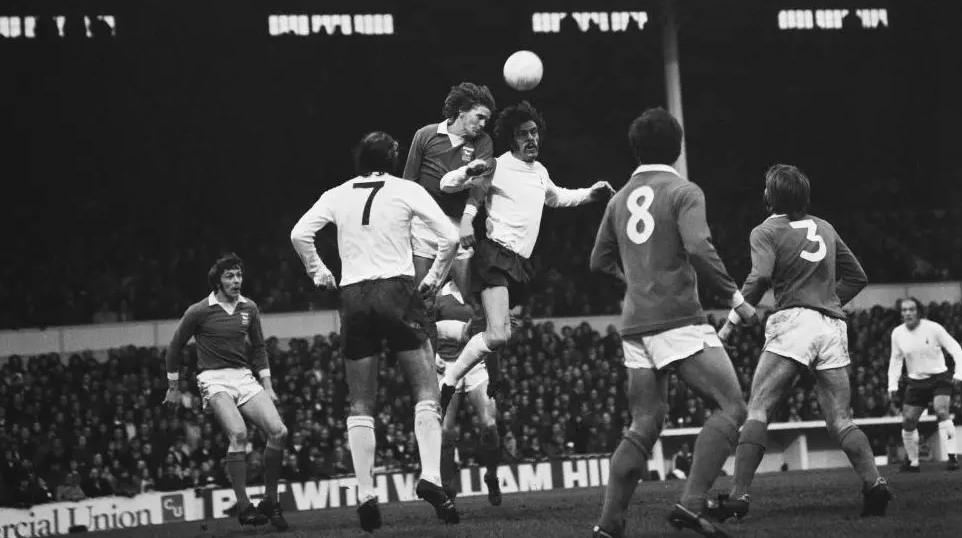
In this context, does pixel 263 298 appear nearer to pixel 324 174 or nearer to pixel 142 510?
pixel 324 174

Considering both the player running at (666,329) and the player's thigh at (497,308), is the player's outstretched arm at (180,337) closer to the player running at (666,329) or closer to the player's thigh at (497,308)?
the player's thigh at (497,308)

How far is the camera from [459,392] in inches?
418

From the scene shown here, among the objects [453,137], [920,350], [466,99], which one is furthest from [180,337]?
[920,350]

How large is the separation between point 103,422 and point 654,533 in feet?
45.0

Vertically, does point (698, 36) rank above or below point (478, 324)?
above

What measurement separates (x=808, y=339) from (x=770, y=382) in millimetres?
387

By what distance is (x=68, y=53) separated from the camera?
26812mm

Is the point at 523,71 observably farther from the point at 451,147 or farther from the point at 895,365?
the point at 895,365

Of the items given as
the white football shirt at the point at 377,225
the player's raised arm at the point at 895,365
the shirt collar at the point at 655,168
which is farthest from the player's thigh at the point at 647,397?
the player's raised arm at the point at 895,365

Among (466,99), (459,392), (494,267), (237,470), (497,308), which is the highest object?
(466,99)

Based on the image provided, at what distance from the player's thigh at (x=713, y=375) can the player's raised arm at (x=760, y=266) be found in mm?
1781

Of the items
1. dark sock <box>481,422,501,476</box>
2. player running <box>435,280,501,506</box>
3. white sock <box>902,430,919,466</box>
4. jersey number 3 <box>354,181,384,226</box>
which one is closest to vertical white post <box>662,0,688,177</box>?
white sock <box>902,430,919,466</box>

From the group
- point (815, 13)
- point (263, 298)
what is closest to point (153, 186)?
point (263, 298)

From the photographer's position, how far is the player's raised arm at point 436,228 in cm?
775
